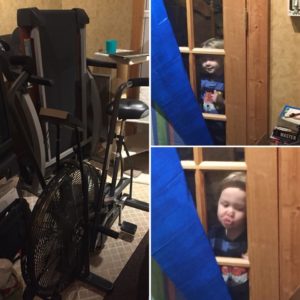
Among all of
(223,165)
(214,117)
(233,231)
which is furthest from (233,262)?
(214,117)

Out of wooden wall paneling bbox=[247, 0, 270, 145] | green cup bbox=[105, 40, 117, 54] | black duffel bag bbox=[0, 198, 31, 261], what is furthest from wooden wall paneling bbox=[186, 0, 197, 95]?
green cup bbox=[105, 40, 117, 54]

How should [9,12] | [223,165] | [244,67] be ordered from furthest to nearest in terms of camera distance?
[9,12], [244,67], [223,165]

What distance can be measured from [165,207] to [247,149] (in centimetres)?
31

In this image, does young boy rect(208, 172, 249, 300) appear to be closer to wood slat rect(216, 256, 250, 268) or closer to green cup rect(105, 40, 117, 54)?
wood slat rect(216, 256, 250, 268)

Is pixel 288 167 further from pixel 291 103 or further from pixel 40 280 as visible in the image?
pixel 40 280

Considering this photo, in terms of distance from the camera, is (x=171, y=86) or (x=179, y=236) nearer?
(x=179, y=236)

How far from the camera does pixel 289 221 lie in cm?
119

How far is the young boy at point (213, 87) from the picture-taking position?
1520 mm

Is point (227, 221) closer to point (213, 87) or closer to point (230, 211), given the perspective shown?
point (230, 211)

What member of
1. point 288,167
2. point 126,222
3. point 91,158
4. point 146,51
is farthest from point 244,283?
point 146,51

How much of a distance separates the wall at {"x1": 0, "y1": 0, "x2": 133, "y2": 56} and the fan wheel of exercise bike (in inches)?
61.5

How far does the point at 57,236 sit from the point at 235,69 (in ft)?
3.21

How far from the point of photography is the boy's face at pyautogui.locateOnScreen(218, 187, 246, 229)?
120 centimetres

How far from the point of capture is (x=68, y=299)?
5.85 ft
